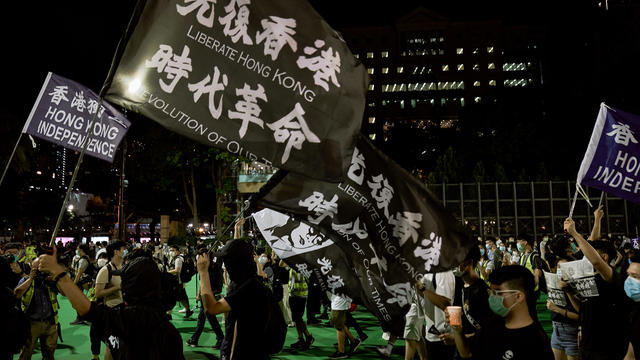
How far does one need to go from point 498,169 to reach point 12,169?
3334cm

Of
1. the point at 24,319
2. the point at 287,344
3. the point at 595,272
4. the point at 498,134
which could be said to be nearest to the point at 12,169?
the point at 287,344

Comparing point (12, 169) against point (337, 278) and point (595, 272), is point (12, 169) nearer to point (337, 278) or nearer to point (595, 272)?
point (337, 278)

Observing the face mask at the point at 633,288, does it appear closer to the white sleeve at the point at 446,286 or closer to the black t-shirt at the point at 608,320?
the black t-shirt at the point at 608,320

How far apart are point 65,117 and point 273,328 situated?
429 cm

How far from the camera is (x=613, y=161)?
6.45 m

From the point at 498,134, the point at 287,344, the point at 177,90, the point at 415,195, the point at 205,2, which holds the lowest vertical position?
the point at 287,344

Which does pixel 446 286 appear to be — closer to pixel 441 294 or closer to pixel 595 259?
pixel 441 294

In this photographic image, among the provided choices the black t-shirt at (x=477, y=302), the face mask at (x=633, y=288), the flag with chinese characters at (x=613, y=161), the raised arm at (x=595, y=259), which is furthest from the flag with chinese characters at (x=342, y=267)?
the flag with chinese characters at (x=613, y=161)

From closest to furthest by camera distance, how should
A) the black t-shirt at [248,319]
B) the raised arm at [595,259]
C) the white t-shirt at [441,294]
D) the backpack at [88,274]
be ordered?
the black t-shirt at [248,319] → the raised arm at [595,259] → the white t-shirt at [441,294] → the backpack at [88,274]

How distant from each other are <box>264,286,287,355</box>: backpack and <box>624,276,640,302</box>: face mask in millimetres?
3372

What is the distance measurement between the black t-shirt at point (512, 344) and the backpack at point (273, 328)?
65.8 inches

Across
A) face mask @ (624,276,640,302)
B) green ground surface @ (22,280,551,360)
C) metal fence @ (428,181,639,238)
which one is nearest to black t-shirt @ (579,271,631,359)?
face mask @ (624,276,640,302)

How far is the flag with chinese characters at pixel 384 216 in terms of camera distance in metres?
4.34

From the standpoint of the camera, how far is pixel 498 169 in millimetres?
38625
